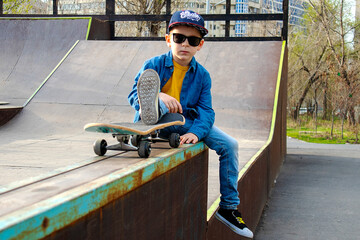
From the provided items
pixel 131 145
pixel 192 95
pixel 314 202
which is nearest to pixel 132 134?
pixel 131 145

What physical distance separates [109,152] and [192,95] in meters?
0.99

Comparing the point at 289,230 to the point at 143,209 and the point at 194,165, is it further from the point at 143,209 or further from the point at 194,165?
the point at 143,209

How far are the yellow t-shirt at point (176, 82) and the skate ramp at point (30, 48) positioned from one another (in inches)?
288

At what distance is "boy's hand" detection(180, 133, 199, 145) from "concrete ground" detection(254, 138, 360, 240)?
11.2ft

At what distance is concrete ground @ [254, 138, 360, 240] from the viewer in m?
6.27

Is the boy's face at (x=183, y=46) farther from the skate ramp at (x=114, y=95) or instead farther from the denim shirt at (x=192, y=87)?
the skate ramp at (x=114, y=95)

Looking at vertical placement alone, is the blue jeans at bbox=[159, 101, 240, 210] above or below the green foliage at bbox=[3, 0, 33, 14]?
below

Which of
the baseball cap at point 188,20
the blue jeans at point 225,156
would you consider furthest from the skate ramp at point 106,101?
the baseball cap at point 188,20

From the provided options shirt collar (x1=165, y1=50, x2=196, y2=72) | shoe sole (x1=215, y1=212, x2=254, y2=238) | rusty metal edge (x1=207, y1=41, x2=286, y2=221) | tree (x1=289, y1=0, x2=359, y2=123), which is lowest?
shoe sole (x1=215, y1=212, x2=254, y2=238)

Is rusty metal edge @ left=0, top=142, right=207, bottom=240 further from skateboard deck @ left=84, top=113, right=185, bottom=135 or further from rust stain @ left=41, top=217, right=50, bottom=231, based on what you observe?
skateboard deck @ left=84, top=113, right=185, bottom=135

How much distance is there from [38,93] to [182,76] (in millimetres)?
7194

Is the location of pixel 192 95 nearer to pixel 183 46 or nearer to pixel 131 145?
pixel 183 46

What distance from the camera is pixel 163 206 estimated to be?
2.31m

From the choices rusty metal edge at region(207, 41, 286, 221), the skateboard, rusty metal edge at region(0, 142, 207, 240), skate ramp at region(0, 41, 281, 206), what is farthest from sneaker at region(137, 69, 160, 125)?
skate ramp at region(0, 41, 281, 206)
